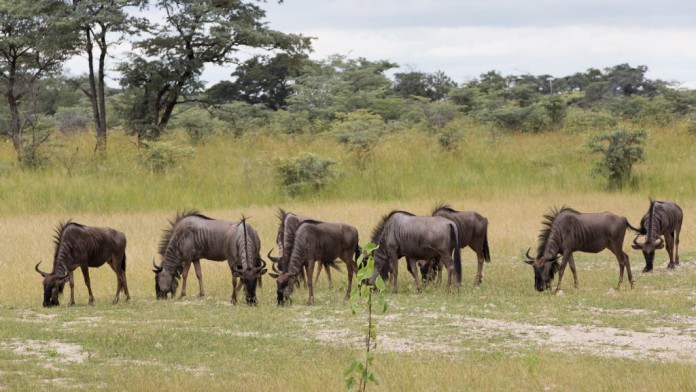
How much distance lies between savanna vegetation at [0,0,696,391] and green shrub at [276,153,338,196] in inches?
2.7

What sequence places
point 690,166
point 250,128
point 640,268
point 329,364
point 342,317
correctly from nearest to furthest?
point 329,364, point 342,317, point 640,268, point 690,166, point 250,128

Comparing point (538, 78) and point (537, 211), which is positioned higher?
point (538, 78)

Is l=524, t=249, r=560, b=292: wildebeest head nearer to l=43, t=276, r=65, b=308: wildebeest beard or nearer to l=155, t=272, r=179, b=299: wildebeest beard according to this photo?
l=155, t=272, r=179, b=299: wildebeest beard

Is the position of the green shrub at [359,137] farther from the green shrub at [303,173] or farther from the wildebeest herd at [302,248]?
the wildebeest herd at [302,248]

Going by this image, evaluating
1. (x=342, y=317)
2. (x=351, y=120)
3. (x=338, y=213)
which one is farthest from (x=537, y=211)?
(x=342, y=317)

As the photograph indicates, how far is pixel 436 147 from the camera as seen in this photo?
1389 inches

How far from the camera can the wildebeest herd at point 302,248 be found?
1530cm

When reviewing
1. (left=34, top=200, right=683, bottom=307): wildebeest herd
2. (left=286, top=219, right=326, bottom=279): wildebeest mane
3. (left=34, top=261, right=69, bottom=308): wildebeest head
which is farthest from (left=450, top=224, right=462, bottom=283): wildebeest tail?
(left=34, top=261, right=69, bottom=308): wildebeest head

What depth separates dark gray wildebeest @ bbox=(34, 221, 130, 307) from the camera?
15125mm

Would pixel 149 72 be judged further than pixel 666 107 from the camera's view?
No

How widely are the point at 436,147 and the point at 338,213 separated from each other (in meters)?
9.45

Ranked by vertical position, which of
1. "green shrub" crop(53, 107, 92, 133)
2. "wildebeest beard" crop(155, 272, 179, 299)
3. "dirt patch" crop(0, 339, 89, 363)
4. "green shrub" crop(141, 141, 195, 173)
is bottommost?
"wildebeest beard" crop(155, 272, 179, 299)

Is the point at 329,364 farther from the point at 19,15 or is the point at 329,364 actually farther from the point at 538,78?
the point at 538,78

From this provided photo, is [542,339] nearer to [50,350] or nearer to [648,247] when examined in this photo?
[50,350]
